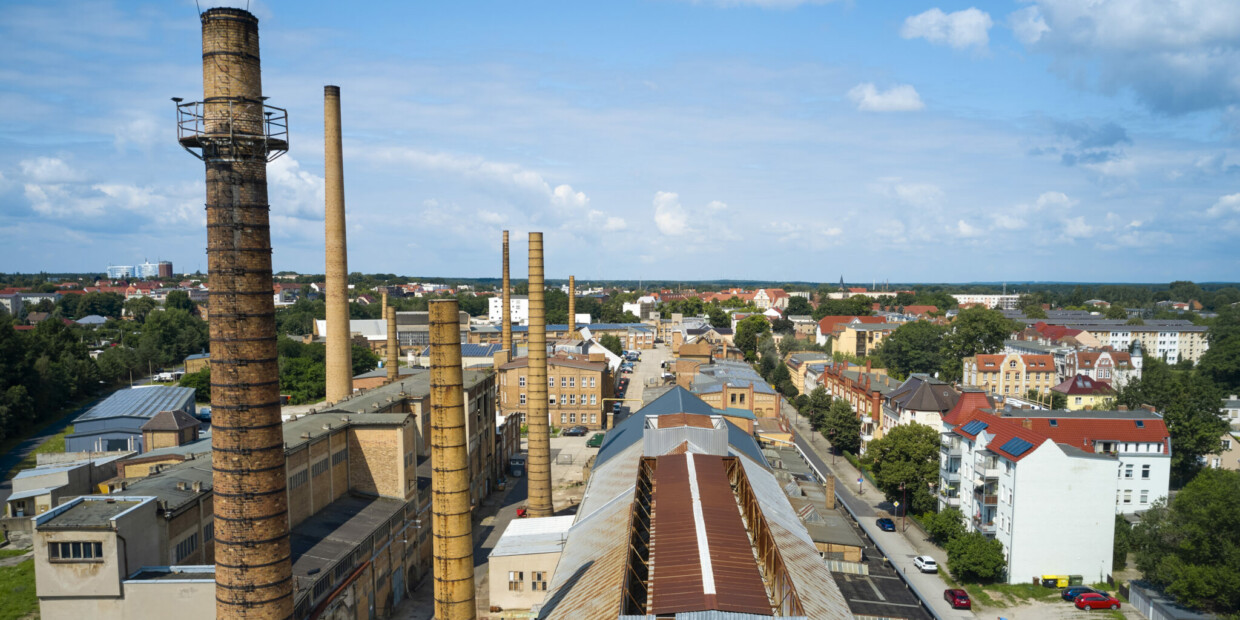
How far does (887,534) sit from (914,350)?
168ft

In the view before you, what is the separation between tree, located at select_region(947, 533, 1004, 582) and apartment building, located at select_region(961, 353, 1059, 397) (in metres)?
40.1

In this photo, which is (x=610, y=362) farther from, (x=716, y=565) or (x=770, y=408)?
(x=716, y=565)

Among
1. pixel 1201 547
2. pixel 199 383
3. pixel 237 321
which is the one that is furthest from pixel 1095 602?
pixel 199 383

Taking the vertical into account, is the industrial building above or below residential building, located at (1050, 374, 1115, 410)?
above

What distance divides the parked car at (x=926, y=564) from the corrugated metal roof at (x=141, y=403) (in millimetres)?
48283

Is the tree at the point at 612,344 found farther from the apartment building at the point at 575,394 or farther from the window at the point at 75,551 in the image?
the window at the point at 75,551

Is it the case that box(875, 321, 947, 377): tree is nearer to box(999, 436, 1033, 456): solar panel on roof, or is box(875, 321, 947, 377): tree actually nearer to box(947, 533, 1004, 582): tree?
box(999, 436, 1033, 456): solar panel on roof

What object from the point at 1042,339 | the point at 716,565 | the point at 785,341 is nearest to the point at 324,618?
the point at 716,565

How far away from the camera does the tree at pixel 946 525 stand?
3403 centimetres

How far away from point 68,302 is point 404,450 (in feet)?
460

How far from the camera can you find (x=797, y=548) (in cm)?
2275

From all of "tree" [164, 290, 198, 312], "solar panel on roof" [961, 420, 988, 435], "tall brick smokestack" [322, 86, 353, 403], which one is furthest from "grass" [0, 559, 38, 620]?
"tree" [164, 290, 198, 312]

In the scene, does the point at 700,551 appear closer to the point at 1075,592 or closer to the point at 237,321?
the point at 237,321

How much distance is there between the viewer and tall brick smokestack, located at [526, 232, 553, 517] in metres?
32.3
